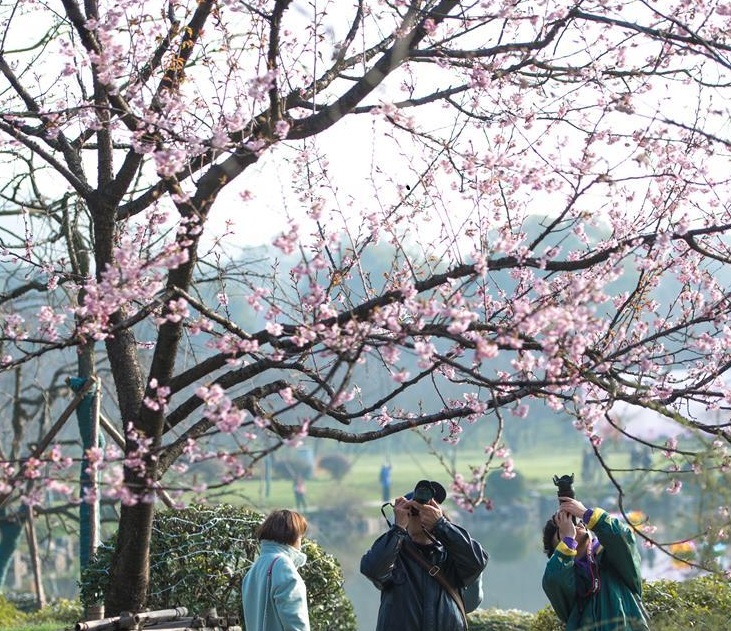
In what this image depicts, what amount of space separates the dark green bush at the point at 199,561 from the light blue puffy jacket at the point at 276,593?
171 centimetres

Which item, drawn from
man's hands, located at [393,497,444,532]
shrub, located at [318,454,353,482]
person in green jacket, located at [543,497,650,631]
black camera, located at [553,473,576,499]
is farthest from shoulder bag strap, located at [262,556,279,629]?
shrub, located at [318,454,353,482]

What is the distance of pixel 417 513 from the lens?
15.8ft

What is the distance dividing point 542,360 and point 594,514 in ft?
2.62

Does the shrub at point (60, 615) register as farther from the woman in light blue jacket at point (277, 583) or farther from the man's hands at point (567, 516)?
the man's hands at point (567, 516)

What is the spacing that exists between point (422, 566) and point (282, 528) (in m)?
0.63

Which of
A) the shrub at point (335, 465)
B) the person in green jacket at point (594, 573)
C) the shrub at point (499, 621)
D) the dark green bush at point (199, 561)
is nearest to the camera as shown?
the person in green jacket at point (594, 573)

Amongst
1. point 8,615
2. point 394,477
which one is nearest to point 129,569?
point 8,615

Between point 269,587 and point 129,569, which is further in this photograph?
point 129,569

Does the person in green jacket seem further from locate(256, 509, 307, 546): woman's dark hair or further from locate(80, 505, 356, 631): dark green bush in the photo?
locate(80, 505, 356, 631): dark green bush

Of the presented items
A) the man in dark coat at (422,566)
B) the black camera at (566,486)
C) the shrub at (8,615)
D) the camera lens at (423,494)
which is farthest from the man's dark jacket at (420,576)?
the shrub at (8,615)

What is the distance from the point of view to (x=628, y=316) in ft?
17.6

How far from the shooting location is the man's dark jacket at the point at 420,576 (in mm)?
4656

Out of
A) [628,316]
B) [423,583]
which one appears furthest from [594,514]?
[628,316]

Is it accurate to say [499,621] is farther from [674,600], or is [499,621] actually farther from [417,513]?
[417,513]
